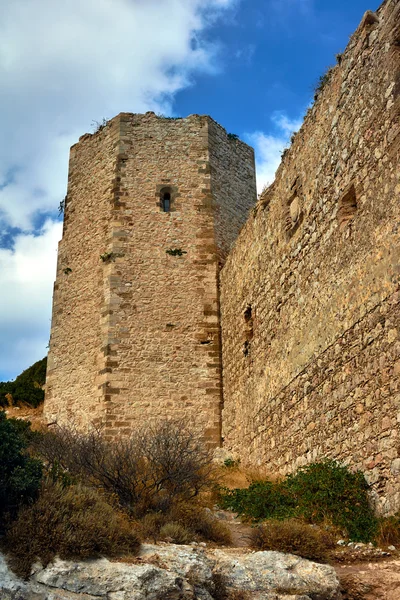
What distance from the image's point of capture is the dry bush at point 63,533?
5461mm

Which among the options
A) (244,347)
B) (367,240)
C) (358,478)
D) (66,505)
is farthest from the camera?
(244,347)

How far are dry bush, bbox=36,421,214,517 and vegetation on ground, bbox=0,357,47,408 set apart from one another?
732 cm

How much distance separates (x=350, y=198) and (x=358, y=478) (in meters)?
3.81

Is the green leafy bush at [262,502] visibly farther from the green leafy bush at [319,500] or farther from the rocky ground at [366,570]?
the rocky ground at [366,570]

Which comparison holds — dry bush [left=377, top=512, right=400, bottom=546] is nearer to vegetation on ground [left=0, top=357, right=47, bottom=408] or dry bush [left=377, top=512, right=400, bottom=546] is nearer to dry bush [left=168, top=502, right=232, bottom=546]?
dry bush [left=168, top=502, right=232, bottom=546]

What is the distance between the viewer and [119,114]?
17484mm

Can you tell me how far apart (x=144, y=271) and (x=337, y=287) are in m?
7.38

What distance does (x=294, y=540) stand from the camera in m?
6.39

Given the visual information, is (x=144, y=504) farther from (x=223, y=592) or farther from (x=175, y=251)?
(x=175, y=251)

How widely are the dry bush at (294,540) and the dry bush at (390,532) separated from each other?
0.49 metres

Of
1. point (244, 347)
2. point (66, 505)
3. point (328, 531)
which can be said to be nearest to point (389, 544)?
point (328, 531)

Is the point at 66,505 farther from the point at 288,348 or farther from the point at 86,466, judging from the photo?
the point at 288,348

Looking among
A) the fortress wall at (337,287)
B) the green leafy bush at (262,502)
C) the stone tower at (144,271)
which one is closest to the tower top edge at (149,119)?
the stone tower at (144,271)

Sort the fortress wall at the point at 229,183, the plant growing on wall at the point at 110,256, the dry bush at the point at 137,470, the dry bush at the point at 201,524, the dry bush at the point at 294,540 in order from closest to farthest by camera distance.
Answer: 1. the dry bush at the point at 294,540
2. the dry bush at the point at 201,524
3. the dry bush at the point at 137,470
4. the plant growing on wall at the point at 110,256
5. the fortress wall at the point at 229,183
